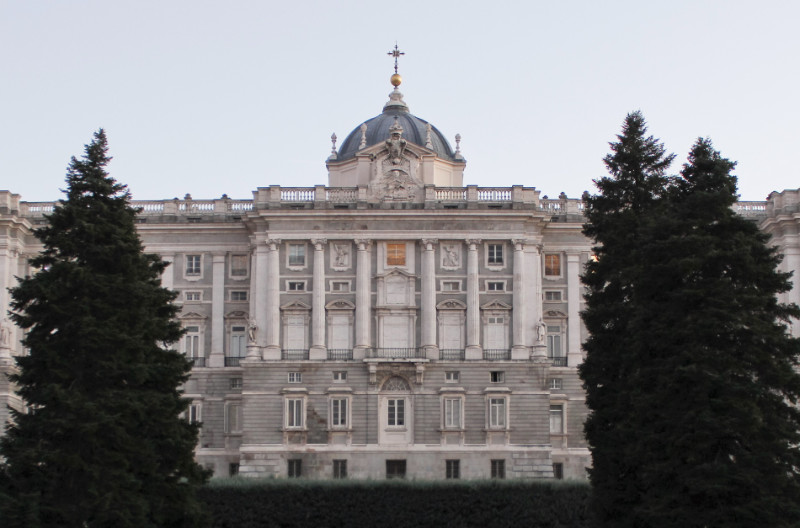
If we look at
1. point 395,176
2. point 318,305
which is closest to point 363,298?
point 318,305

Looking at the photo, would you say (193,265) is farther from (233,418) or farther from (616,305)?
(616,305)

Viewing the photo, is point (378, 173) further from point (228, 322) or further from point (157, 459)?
point (157, 459)

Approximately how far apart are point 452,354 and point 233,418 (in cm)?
1328

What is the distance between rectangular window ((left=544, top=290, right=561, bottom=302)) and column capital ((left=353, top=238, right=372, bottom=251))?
1134 centimetres

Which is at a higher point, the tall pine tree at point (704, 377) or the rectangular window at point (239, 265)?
the rectangular window at point (239, 265)

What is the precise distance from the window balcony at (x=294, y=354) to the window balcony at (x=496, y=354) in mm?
10350

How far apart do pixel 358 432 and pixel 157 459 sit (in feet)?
113

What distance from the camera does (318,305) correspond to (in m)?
87.2

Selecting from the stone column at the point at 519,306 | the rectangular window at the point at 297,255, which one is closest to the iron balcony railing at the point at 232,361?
the rectangular window at the point at 297,255

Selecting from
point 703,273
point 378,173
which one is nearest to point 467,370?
point 378,173

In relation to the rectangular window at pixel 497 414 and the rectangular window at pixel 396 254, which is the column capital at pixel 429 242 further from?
the rectangular window at pixel 497 414

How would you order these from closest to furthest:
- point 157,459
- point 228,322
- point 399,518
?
point 157,459 < point 399,518 < point 228,322

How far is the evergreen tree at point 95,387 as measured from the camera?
160ft

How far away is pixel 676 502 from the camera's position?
46.8m
